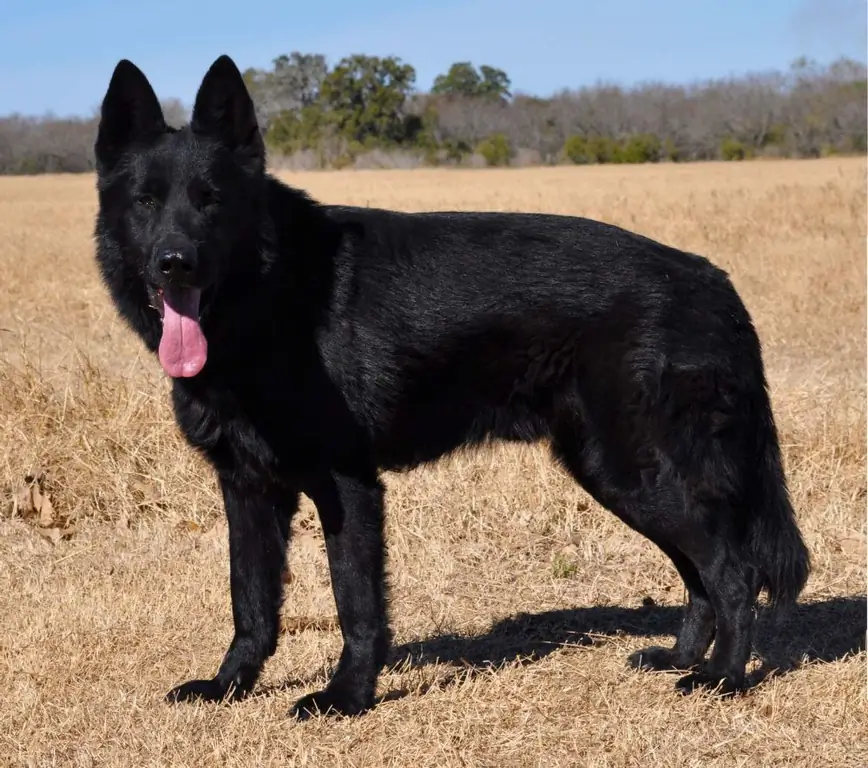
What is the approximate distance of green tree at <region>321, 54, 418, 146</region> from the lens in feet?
217

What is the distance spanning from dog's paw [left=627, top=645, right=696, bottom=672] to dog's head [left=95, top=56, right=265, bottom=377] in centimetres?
198

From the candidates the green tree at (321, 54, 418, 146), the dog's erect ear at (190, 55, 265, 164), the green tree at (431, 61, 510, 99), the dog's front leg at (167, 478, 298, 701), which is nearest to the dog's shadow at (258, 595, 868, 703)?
the dog's front leg at (167, 478, 298, 701)

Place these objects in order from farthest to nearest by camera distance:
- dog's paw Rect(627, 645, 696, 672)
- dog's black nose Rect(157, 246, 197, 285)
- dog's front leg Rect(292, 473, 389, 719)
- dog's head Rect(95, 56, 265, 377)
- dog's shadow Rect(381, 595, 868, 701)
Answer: dog's shadow Rect(381, 595, 868, 701), dog's paw Rect(627, 645, 696, 672), dog's front leg Rect(292, 473, 389, 719), dog's head Rect(95, 56, 265, 377), dog's black nose Rect(157, 246, 197, 285)

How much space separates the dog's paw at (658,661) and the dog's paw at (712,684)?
0.51 feet

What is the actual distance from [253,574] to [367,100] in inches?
2585

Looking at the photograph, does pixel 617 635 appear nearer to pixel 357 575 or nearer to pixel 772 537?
pixel 772 537

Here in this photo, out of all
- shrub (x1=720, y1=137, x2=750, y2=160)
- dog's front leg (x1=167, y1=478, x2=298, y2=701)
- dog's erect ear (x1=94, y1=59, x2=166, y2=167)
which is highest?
shrub (x1=720, y1=137, x2=750, y2=160)

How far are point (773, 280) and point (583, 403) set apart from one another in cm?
928

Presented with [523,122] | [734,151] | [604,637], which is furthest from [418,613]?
[523,122]

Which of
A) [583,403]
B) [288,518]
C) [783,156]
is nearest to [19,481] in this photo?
[288,518]

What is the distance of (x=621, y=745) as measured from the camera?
11.1 ft

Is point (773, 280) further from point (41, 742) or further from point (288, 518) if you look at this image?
point (41, 742)

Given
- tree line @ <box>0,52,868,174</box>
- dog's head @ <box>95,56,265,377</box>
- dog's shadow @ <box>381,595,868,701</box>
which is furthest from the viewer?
tree line @ <box>0,52,868,174</box>

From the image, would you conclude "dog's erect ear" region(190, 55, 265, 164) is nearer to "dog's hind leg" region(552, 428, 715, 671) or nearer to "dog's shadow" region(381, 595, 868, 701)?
"dog's hind leg" region(552, 428, 715, 671)
